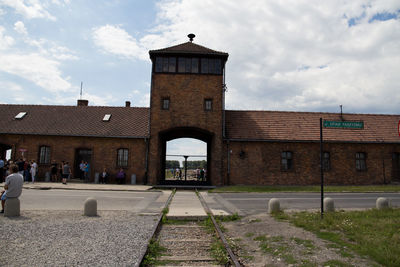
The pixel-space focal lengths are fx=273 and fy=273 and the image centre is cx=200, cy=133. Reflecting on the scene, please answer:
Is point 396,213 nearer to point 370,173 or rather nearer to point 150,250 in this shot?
point 150,250

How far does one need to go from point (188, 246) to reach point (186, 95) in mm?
16329

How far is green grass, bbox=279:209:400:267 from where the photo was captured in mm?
4998

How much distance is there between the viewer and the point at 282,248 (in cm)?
536

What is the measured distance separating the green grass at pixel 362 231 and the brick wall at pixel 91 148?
14795mm

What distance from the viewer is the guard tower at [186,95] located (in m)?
20.9

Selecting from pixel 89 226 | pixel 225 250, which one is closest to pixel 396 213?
pixel 225 250

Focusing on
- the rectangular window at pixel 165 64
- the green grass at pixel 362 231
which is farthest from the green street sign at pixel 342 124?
the rectangular window at pixel 165 64

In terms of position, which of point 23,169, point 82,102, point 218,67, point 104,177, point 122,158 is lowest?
point 104,177

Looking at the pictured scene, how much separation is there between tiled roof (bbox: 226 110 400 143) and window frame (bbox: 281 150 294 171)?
44.2 inches

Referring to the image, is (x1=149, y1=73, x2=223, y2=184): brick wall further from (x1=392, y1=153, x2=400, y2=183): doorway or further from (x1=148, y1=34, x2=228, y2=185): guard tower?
(x1=392, y1=153, x2=400, y2=183): doorway

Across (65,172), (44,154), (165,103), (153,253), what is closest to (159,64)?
(165,103)

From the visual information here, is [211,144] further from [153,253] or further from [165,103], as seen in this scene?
[153,253]

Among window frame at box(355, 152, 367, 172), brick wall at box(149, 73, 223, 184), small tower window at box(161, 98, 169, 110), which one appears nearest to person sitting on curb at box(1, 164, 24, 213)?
brick wall at box(149, 73, 223, 184)

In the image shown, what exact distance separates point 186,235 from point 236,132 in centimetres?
1593
